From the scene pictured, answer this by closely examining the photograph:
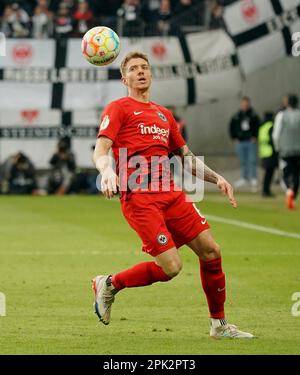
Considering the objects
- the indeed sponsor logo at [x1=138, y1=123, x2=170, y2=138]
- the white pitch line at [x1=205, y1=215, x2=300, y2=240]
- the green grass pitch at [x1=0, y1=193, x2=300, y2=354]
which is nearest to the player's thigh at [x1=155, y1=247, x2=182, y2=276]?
the green grass pitch at [x1=0, y1=193, x2=300, y2=354]

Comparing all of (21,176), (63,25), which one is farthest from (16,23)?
(21,176)

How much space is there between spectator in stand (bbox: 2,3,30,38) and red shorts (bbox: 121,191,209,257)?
66.2 ft

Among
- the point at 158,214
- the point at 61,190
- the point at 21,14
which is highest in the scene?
the point at 21,14

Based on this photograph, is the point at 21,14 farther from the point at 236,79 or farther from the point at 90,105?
the point at 236,79

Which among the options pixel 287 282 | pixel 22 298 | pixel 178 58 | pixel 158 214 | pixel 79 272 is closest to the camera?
pixel 158 214

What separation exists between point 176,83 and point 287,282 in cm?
1684

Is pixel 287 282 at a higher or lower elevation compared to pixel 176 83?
lower

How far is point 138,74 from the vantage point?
29.9 ft

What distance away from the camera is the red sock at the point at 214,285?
9086 millimetres

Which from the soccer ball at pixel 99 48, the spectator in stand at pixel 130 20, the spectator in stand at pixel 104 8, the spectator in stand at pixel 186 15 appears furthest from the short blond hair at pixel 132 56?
the spectator in stand at pixel 104 8

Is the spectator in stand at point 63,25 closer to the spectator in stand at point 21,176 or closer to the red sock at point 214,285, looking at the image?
the spectator in stand at point 21,176

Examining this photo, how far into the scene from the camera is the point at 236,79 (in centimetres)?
2891

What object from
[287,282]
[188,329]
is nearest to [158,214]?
[188,329]

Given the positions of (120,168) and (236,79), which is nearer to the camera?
(120,168)
